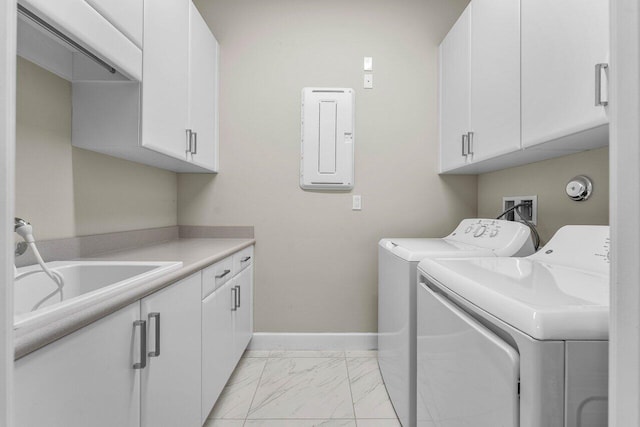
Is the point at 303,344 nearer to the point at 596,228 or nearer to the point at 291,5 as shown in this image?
the point at 596,228

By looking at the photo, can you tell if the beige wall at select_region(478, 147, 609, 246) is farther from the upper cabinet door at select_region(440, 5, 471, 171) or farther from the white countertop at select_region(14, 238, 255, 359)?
the white countertop at select_region(14, 238, 255, 359)

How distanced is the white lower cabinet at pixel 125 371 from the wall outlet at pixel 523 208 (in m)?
1.72

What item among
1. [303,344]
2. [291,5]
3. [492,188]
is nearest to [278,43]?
[291,5]

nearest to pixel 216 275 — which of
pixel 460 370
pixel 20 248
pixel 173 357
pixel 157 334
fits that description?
pixel 173 357

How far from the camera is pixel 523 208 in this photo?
1.87 metres

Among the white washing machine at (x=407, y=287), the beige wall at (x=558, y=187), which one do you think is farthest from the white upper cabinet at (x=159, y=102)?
the beige wall at (x=558, y=187)

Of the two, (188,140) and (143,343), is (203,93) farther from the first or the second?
(143,343)

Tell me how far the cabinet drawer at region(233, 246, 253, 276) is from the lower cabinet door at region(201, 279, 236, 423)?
0.34 feet

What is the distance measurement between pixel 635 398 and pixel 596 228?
105 centimetres

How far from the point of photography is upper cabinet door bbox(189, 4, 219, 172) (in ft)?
6.36

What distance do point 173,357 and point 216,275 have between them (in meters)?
0.49

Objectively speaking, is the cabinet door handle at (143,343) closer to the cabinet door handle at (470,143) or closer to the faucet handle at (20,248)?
the faucet handle at (20,248)

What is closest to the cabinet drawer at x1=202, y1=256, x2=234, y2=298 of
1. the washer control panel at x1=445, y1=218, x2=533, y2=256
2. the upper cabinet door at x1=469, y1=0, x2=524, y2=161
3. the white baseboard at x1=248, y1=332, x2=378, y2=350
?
the white baseboard at x1=248, y1=332, x2=378, y2=350

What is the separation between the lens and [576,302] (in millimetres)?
690
